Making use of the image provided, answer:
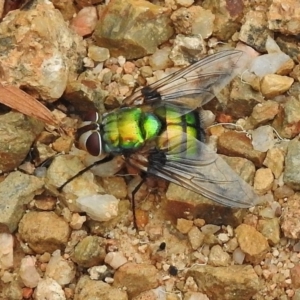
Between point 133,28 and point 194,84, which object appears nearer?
point 194,84

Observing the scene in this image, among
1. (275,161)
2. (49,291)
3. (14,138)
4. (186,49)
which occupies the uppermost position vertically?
(186,49)

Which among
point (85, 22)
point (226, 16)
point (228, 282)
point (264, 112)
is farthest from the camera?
point (85, 22)

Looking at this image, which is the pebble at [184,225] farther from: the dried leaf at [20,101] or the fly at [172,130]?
the dried leaf at [20,101]

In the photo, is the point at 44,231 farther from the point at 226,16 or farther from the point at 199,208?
the point at 226,16

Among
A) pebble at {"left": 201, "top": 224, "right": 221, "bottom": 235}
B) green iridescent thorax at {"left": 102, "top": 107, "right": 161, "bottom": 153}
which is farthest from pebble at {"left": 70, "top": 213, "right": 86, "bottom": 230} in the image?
pebble at {"left": 201, "top": 224, "right": 221, "bottom": 235}

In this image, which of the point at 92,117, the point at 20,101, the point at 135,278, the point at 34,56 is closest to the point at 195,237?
the point at 135,278

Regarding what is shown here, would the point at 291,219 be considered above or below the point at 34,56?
below

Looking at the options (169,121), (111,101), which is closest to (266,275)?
(169,121)
